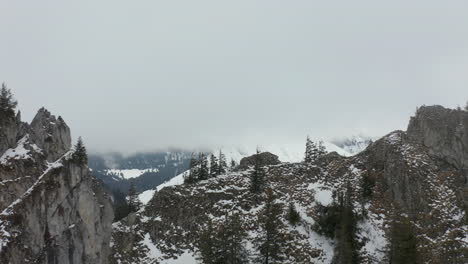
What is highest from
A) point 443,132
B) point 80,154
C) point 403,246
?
point 443,132

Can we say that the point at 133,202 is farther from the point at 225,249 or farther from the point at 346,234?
the point at 346,234

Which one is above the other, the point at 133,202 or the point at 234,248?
the point at 133,202

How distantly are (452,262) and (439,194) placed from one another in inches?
578

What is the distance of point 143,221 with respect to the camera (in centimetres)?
6744

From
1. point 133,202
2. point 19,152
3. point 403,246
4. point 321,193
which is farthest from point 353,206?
point 133,202

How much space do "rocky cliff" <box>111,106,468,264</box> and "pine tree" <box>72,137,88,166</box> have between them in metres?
18.5

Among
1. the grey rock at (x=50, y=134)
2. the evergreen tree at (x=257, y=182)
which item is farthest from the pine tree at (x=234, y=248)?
the grey rock at (x=50, y=134)

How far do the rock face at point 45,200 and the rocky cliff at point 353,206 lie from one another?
40.2ft

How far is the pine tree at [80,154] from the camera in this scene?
51188mm

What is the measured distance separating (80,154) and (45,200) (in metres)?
8.41

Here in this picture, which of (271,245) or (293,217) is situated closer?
(271,245)

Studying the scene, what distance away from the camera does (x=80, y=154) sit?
51781 mm

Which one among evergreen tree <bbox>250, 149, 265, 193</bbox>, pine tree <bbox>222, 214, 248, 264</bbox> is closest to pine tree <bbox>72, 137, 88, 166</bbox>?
pine tree <bbox>222, 214, 248, 264</bbox>

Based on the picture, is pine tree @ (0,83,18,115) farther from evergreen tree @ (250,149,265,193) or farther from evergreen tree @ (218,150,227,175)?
evergreen tree @ (218,150,227,175)
